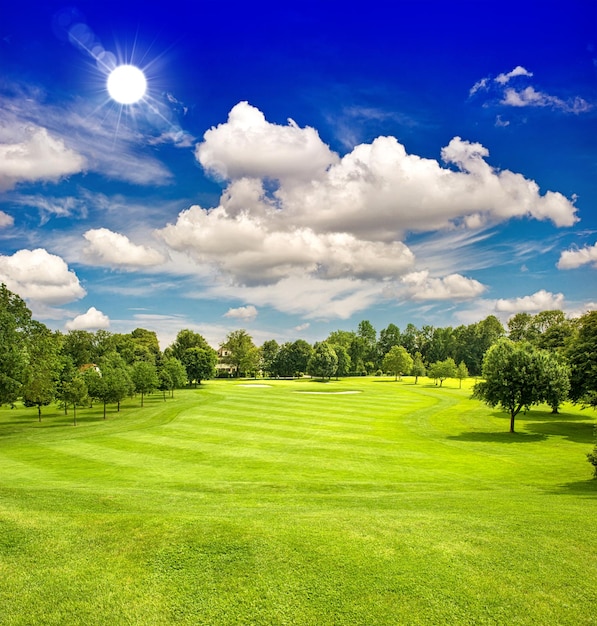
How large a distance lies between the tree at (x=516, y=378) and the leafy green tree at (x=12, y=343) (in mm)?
39481

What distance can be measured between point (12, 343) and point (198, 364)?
190 ft

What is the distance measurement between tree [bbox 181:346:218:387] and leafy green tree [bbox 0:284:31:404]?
5345cm

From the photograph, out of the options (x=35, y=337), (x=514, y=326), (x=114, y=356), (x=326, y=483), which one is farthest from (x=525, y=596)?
(x=514, y=326)

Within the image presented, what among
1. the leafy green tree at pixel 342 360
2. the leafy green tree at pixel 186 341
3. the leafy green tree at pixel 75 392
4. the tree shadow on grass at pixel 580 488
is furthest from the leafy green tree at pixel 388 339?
the tree shadow on grass at pixel 580 488

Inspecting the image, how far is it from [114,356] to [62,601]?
6569cm

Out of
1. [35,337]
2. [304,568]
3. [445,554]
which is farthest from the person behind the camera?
[35,337]

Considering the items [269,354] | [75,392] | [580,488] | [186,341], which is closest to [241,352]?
[269,354]

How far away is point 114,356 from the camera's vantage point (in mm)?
67500

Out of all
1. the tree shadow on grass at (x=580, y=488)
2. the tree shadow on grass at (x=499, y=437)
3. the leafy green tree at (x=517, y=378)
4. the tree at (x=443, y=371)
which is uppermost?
the leafy green tree at (x=517, y=378)

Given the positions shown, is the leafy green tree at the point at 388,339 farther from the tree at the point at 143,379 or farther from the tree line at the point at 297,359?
the tree at the point at 143,379

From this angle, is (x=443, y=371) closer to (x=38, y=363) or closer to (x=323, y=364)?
(x=323, y=364)

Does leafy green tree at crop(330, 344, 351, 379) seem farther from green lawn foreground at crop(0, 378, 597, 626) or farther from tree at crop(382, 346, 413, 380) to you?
green lawn foreground at crop(0, 378, 597, 626)

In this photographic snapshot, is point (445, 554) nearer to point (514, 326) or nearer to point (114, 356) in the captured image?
point (114, 356)

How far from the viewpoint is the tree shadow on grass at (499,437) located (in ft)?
112
